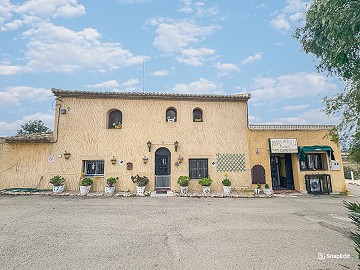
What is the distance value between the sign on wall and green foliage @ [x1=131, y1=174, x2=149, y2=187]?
906cm

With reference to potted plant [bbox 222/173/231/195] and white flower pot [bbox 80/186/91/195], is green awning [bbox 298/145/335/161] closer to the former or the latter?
potted plant [bbox 222/173/231/195]

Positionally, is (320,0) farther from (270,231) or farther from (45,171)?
(45,171)

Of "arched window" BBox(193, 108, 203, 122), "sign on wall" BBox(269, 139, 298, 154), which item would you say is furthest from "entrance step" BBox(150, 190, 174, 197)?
"sign on wall" BBox(269, 139, 298, 154)

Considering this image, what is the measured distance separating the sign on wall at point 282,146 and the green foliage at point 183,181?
6.39m

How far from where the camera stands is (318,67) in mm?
8234

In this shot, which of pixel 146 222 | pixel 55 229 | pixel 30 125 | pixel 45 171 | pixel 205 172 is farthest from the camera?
pixel 30 125

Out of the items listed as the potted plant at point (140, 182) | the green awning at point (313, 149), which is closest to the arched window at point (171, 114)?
the potted plant at point (140, 182)

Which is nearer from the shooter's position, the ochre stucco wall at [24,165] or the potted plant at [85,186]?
the potted plant at [85,186]

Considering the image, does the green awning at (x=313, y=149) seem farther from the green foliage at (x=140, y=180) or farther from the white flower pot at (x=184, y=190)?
the green foliage at (x=140, y=180)

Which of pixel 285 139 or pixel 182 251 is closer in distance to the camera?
pixel 182 251

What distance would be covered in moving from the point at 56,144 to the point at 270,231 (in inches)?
525

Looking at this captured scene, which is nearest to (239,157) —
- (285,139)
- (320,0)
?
(285,139)

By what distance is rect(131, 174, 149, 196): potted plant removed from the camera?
42.0ft

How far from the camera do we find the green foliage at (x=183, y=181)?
13016 millimetres
